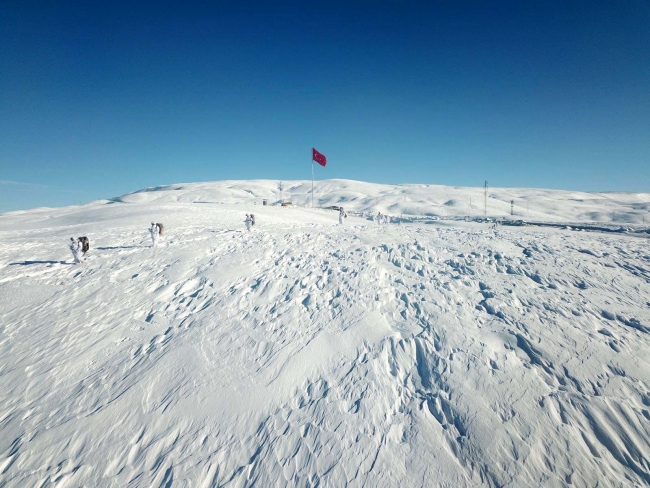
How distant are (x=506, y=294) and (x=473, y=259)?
9.67 feet

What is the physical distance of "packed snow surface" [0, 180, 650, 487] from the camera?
5199 millimetres

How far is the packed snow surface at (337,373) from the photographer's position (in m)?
5.20

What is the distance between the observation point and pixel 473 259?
11.8 m

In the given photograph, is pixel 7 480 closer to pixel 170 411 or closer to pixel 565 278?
pixel 170 411

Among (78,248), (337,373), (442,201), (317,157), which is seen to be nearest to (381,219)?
(317,157)

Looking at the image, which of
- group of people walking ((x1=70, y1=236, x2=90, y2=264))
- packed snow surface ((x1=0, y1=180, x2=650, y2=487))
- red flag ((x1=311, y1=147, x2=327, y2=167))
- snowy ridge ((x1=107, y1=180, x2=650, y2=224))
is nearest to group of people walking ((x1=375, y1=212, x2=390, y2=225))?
red flag ((x1=311, y1=147, x2=327, y2=167))

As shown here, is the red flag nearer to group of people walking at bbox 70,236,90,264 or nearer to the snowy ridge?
group of people walking at bbox 70,236,90,264

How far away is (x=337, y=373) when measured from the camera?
679 cm

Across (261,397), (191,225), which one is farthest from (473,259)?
(191,225)

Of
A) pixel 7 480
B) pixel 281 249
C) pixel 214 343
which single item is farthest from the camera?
pixel 281 249

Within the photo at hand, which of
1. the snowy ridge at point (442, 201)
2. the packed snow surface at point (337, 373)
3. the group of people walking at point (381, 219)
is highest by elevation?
the snowy ridge at point (442, 201)

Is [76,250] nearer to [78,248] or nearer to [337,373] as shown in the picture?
[78,248]

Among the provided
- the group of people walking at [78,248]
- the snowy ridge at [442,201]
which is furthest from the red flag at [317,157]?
the snowy ridge at [442,201]

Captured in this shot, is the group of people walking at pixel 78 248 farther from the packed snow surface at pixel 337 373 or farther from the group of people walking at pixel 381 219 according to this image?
the group of people walking at pixel 381 219
